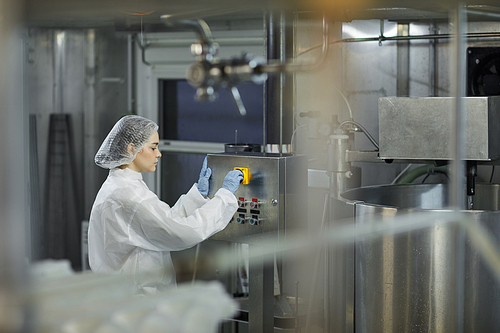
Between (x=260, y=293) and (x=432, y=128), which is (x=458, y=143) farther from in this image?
(x=260, y=293)

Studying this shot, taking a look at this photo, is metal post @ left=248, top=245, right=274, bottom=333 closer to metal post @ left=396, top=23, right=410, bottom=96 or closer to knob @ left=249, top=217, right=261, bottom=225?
knob @ left=249, top=217, right=261, bottom=225

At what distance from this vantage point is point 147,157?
1.60 metres

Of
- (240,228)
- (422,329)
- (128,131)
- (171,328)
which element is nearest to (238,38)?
(128,131)

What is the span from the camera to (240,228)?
1.70m

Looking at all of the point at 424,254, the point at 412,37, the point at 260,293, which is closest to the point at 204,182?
the point at 260,293

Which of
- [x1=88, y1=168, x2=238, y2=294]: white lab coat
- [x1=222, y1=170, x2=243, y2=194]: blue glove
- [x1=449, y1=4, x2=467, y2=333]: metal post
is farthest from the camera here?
[x1=222, y1=170, x2=243, y2=194]: blue glove

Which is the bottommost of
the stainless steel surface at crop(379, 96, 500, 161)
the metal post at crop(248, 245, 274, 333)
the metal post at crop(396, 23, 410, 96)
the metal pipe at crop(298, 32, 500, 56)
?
the metal post at crop(248, 245, 274, 333)

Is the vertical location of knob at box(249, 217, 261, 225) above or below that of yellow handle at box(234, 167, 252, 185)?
below

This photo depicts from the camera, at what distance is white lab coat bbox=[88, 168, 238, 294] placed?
1.50 meters

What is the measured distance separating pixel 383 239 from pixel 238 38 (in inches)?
28.5

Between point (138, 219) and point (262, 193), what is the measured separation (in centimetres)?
38

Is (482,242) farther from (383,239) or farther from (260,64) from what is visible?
(260,64)

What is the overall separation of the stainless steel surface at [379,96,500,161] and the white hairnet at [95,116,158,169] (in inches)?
28.7

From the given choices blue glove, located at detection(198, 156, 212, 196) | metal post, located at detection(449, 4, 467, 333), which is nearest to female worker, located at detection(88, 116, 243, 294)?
blue glove, located at detection(198, 156, 212, 196)
